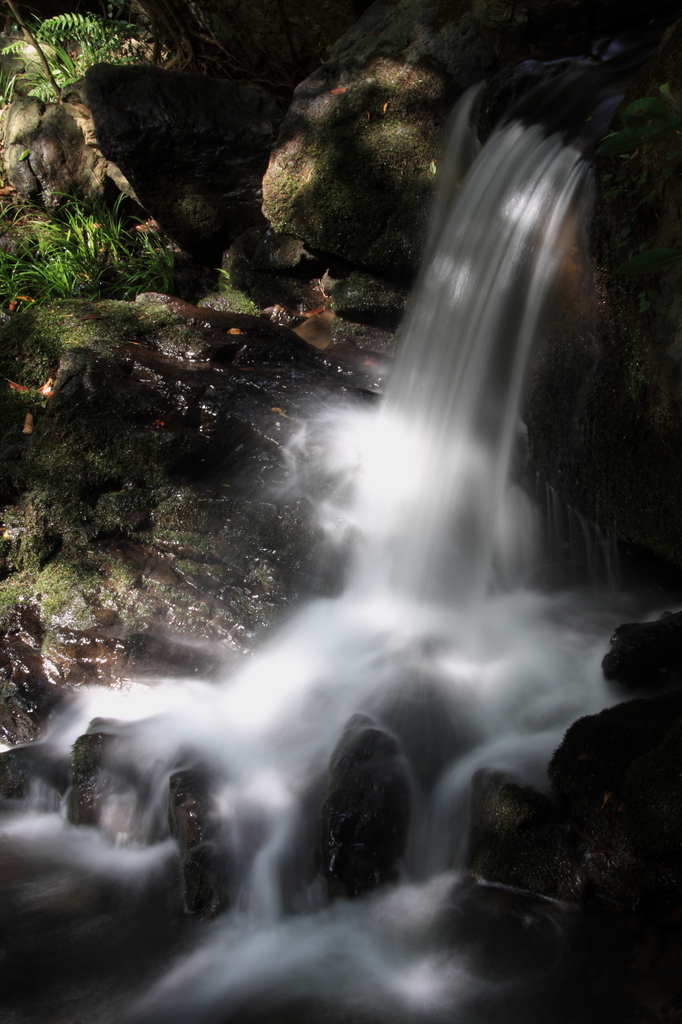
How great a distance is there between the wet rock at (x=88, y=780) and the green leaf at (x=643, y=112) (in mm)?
2940

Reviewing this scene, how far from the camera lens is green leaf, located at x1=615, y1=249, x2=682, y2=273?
5.75 ft

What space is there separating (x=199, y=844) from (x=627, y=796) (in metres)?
1.55

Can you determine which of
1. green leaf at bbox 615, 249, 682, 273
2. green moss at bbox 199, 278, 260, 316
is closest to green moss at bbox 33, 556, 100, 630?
green leaf at bbox 615, 249, 682, 273

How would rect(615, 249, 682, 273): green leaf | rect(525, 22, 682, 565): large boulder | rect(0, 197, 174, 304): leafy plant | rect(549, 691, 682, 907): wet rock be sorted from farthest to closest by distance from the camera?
rect(0, 197, 174, 304): leafy plant
rect(525, 22, 682, 565): large boulder
rect(549, 691, 682, 907): wet rock
rect(615, 249, 682, 273): green leaf

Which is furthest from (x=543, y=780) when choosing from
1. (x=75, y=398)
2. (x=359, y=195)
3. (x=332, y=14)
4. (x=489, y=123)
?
(x=332, y=14)

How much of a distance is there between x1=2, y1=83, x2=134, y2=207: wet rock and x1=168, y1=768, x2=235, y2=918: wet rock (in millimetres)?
6620

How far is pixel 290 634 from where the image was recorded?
369 cm

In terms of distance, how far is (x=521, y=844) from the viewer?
252 centimetres

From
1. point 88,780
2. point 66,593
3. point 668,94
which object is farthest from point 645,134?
point 66,593

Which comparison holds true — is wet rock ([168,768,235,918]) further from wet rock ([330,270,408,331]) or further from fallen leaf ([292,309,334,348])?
wet rock ([330,270,408,331])

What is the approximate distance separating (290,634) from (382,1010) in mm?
1786

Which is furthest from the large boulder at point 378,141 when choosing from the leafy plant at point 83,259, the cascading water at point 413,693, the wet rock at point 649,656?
the wet rock at point 649,656

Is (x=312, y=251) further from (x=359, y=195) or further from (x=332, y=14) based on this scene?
(x=332, y=14)

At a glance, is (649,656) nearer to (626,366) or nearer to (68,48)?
(626,366)
